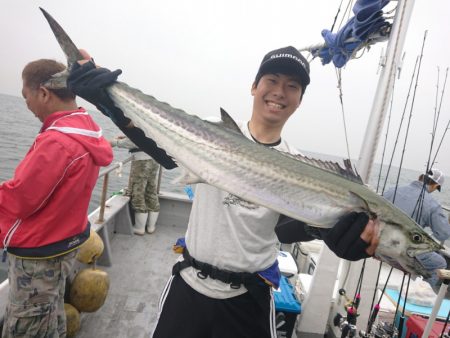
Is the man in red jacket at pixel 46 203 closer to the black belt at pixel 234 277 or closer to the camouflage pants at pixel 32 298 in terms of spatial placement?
the camouflage pants at pixel 32 298

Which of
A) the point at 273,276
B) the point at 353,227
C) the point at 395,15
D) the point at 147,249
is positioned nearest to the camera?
the point at 353,227

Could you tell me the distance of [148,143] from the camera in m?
2.56

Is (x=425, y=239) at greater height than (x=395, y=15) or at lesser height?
lesser

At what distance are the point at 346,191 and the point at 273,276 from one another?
0.85 metres

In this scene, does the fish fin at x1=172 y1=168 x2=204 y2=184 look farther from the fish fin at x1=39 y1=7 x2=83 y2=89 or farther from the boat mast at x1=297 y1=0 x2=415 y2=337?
the boat mast at x1=297 y1=0 x2=415 y2=337

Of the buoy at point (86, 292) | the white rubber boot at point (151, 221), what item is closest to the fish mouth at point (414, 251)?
the buoy at point (86, 292)

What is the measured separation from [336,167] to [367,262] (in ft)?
6.57

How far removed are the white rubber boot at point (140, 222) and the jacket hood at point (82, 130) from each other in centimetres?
400

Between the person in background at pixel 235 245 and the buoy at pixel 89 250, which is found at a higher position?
the person in background at pixel 235 245

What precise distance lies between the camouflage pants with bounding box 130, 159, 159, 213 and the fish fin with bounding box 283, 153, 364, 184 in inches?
199

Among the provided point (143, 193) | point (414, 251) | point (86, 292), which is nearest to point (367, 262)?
point (414, 251)

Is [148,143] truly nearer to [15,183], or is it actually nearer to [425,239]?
[15,183]

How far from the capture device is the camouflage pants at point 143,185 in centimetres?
676

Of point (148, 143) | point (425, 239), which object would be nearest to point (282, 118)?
point (148, 143)
